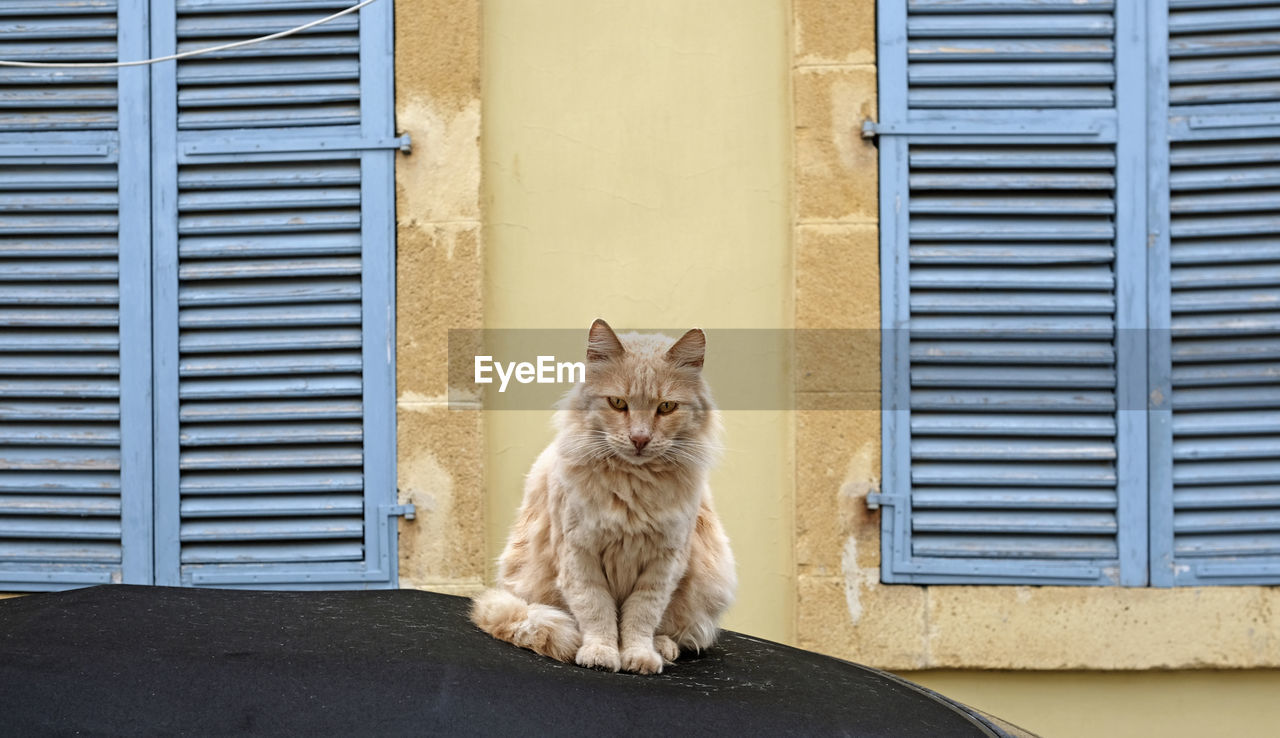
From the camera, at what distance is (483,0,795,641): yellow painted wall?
4.23 m

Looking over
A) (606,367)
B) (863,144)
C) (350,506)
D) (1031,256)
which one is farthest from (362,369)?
(1031,256)

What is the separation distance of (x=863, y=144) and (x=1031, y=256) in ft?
2.84

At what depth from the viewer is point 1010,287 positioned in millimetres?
4062

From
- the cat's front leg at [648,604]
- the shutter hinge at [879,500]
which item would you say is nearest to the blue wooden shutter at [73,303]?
the cat's front leg at [648,604]

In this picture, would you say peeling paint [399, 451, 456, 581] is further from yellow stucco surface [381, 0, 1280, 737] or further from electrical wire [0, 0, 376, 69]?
electrical wire [0, 0, 376, 69]

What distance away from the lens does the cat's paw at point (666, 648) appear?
2393 mm

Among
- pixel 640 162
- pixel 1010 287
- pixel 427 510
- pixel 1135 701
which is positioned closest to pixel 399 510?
pixel 427 510

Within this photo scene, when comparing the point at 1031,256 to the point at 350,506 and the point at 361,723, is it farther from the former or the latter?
the point at 361,723

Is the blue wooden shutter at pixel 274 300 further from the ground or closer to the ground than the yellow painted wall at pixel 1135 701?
further from the ground

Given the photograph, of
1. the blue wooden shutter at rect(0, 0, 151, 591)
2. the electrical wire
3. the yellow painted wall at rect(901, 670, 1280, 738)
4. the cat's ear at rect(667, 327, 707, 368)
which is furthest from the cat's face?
the blue wooden shutter at rect(0, 0, 151, 591)

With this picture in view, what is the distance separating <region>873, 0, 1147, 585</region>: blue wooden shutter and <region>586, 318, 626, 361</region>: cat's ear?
2.01m

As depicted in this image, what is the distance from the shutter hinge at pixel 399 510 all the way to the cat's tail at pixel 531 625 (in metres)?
1.67

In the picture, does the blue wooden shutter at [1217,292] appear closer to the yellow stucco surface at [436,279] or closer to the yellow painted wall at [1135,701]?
the yellow painted wall at [1135,701]

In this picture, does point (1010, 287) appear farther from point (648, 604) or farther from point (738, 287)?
point (648, 604)
